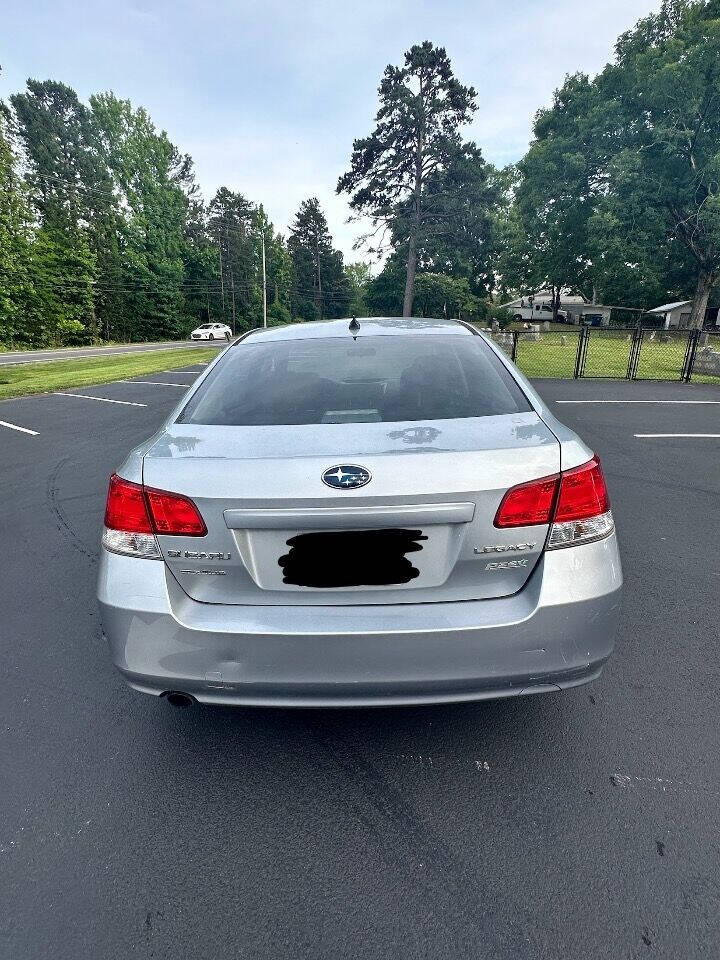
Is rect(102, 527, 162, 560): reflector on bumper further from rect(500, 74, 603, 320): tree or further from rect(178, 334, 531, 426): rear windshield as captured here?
rect(500, 74, 603, 320): tree

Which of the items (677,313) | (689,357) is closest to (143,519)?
(689,357)

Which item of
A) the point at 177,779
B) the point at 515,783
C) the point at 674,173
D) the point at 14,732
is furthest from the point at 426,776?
the point at 674,173

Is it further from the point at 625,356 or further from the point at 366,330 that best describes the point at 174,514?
the point at 625,356

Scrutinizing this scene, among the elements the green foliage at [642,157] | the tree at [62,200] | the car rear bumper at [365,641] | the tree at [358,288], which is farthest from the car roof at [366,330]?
the tree at [358,288]

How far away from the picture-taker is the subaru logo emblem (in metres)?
1.60

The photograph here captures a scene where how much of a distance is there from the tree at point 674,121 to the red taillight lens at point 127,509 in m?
28.8

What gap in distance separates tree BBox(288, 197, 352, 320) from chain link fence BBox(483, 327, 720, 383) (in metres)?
57.7

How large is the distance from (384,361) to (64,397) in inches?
449

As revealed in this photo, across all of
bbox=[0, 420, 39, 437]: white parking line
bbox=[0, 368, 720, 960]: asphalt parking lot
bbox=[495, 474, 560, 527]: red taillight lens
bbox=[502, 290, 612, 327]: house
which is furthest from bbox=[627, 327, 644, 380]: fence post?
bbox=[502, 290, 612, 327]: house

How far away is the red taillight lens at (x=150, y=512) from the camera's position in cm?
167

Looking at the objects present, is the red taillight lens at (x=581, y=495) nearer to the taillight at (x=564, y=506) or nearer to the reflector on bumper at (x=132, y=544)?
the taillight at (x=564, y=506)

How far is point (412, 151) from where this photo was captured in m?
38.4

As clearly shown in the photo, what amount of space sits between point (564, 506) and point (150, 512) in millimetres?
1328

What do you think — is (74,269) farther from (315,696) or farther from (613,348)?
(315,696)
